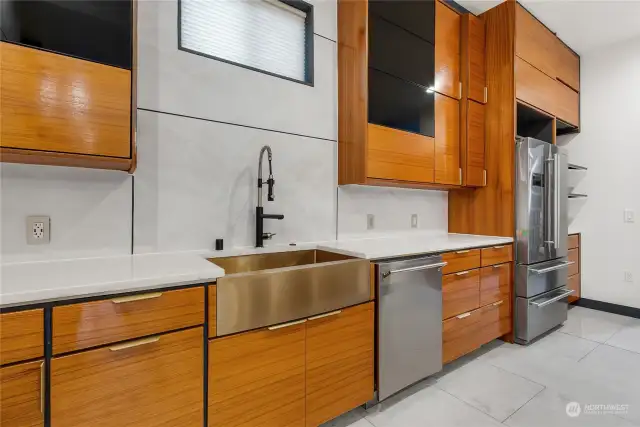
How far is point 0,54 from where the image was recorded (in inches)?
41.1

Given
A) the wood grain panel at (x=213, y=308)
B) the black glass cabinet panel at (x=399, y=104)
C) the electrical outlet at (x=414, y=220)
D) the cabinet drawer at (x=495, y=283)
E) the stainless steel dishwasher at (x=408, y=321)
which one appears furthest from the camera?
the electrical outlet at (x=414, y=220)

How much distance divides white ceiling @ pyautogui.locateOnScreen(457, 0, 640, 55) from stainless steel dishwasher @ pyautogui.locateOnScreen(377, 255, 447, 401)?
2495mm

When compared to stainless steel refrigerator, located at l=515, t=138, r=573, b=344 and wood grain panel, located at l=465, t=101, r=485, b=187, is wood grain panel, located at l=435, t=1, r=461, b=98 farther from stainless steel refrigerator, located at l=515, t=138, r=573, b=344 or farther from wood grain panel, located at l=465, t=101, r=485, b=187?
stainless steel refrigerator, located at l=515, t=138, r=573, b=344

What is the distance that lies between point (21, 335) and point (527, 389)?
2.57 metres

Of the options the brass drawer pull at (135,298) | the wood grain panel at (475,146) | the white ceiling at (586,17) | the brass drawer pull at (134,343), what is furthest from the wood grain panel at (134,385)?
the white ceiling at (586,17)

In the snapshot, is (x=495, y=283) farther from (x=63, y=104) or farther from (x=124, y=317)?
(x=63, y=104)

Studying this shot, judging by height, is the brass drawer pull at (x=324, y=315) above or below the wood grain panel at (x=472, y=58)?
below

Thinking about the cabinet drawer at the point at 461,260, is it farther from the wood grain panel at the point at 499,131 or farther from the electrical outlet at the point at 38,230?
the electrical outlet at the point at 38,230

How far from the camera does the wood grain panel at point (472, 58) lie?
274 cm

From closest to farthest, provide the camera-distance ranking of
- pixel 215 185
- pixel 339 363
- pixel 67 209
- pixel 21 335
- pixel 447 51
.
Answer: pixel 21 335 < pixel 67 209 < pixel 339 363 < pixel 215 185 < pixel 447 51

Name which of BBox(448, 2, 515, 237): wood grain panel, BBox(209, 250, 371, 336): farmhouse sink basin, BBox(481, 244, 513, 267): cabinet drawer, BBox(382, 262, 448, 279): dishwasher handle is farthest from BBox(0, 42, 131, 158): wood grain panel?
BBox(448, 2, 515, 237): wood grain panel

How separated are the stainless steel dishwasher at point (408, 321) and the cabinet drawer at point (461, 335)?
114mm

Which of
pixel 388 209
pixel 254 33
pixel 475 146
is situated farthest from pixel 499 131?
pixel 254 33

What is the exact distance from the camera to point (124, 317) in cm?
105
